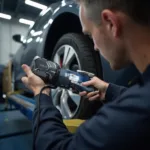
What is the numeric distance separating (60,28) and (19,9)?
773cm

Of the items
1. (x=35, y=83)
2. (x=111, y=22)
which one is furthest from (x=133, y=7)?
(x=35, y=83)

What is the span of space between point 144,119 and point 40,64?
0.57 meters

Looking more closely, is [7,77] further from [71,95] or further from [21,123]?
[71,95]

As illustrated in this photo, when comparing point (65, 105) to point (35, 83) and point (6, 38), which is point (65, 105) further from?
point (6, 38)

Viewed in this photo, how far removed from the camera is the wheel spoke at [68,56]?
4.31 feet

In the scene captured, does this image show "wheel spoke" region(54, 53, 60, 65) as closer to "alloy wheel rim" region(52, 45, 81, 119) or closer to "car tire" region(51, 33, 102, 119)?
"alloy wheel rim" region(52, 45, 81, 119)

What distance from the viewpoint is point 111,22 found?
19.9 inches

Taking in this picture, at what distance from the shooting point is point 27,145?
1.59m

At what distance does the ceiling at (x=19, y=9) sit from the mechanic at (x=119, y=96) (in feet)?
23.9

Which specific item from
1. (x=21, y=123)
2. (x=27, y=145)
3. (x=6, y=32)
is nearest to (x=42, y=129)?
(x=27, y=145)

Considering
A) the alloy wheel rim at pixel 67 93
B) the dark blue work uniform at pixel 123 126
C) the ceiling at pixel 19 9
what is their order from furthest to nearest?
1. the ceiling at pixel 19 9
2. the alloy wheel rim at pixel 67 93
3. the dark blue work uniform at pixel 123 126

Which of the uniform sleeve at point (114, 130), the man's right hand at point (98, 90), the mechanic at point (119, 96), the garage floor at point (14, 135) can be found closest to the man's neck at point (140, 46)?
the mechanic at point (119, 96)

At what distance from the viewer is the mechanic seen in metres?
0.43

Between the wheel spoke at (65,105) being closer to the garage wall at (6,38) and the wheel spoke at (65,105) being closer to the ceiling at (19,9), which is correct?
the ceiling at (19,9)
